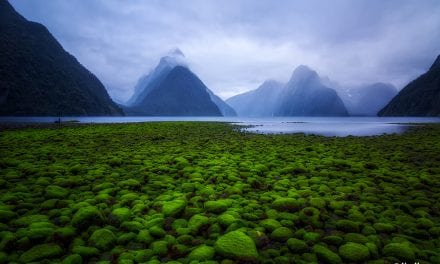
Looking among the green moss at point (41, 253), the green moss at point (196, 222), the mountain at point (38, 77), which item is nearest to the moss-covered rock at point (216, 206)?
the green moss at point (196, 222)

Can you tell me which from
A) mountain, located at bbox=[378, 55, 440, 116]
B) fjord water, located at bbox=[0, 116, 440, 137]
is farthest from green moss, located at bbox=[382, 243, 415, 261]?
mountain, located at bbox=[378, 55, 440, 116]

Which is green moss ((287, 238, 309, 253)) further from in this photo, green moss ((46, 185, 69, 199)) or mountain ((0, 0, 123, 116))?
mountain ((0, 0, 123, 116))

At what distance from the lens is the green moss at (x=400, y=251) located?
5199 millimetres

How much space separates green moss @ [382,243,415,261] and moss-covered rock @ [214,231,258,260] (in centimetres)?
261

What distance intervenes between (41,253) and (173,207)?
3013mm

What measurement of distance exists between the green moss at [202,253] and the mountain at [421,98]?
180825 millimetres

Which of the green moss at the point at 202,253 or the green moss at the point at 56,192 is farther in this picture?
the green moss at the point at 56,192

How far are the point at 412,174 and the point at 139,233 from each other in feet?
36.6

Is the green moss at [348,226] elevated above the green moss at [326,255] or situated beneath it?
elevated above

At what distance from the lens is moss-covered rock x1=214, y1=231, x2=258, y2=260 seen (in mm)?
5180

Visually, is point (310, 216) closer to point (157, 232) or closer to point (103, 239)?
point (157, 232)

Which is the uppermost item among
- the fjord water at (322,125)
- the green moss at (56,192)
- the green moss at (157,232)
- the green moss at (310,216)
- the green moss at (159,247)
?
the fjord water at (322,125)

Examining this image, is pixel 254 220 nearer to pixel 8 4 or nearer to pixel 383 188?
pixel 383 188

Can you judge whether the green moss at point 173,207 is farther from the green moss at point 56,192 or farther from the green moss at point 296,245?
the green moss at point 56,192
